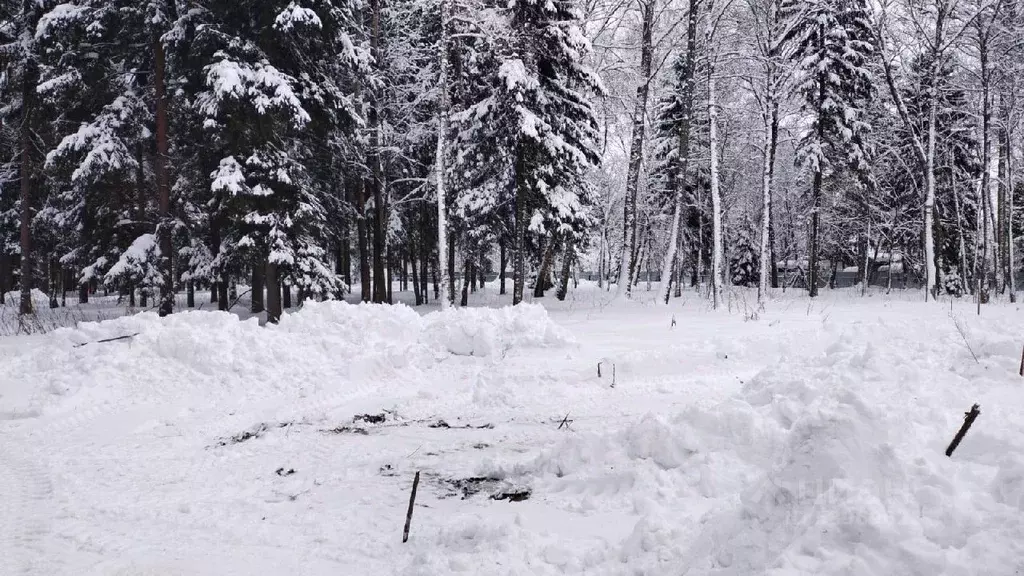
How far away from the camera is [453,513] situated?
3.77 meters

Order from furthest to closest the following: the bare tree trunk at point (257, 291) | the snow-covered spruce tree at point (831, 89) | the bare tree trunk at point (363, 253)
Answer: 1. the snow-covered spruce tree at point (831, 89)
2. the bare tree trunk at point (363, 253)
3. the bare tree trunk at point (257, 291)

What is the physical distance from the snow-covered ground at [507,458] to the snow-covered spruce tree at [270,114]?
6251 millimetres

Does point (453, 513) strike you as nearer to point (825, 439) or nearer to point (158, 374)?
point (825, 439)

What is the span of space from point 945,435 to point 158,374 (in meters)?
8.61

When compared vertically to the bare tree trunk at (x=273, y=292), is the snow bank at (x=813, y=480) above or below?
below

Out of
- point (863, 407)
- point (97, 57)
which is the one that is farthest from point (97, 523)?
point (97, 57)

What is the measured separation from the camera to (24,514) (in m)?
4.02

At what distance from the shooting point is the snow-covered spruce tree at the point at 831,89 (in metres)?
20.8

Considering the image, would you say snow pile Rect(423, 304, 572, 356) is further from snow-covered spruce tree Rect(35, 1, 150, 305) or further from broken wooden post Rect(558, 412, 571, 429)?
snow-covered spruce tree Rect(35, 1, 150, 305)

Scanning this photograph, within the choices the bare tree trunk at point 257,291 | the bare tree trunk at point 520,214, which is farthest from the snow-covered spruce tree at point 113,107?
the bare tree trunk at point 520,214

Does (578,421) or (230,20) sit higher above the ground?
(230,20)

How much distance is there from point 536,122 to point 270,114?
6.94 m

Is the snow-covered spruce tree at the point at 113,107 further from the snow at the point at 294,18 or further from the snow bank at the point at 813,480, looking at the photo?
the snow bank at the point at 813,480

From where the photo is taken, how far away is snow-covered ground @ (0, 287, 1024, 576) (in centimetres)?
270
